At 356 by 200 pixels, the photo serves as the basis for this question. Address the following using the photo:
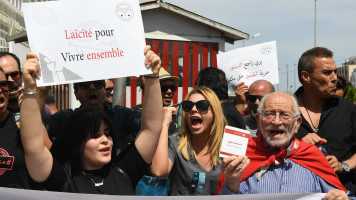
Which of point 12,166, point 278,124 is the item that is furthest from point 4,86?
point 278,124

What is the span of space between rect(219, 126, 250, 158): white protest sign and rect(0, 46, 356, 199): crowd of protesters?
0.18ft

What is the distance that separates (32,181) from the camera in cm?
273

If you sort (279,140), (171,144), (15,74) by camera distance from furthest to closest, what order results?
(15,74), (171,144), (279,140)

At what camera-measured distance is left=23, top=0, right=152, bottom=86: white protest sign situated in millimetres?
2957

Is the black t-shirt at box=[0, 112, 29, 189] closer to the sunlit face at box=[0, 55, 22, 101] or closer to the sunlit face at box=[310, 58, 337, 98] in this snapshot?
the sunlit face at box=[0, 55, 22, 101]

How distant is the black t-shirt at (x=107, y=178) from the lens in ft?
9.07

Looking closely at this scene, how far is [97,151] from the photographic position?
2.93 meters

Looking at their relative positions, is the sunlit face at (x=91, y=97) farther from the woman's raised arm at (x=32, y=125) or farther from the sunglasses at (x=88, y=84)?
the woman's raised arm at (x=32, y=125)

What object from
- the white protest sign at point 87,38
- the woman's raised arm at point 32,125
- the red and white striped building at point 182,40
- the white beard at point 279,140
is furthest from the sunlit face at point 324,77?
the red and white striped building at point 182,40

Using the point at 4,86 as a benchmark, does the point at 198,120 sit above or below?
below

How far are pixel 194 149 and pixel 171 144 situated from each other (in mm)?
210

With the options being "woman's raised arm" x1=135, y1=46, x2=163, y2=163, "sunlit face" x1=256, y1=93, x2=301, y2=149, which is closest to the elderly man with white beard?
"sunlit face" x1=256, y1=93, x2=301, y2=149

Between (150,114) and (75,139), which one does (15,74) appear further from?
(150,114)

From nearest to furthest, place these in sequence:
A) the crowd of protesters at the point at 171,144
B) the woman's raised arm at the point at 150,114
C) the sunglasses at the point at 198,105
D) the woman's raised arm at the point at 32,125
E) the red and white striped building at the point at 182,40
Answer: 1. the woman's raised arm at the point at 32,125
2. the crowd of protesters at the point at 171,144
3. the woman's raised arm at the point at 150,114
4. the sunglasses at the point at 198,105
5. the red and white striped building at the point at 182,40
